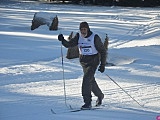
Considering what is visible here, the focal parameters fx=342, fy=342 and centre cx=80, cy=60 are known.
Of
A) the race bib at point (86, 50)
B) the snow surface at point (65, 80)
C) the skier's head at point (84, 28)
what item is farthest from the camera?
the snow surface at point (65, 80)

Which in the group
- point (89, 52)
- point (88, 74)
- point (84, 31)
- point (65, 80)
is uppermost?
point (84, 31)

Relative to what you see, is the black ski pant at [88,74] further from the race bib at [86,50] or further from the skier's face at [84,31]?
the skier's face at [84,31]

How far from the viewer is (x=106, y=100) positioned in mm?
6922

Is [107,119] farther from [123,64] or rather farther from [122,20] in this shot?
[122,20]

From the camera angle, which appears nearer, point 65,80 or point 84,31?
point 84,31

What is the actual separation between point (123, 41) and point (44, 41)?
3.52m

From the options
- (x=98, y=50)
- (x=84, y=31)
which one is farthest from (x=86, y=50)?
(x=84, y=31)

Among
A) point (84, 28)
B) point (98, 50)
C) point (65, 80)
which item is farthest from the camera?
point (65, 80)

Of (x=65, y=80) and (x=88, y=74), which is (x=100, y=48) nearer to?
(x=88, y=74)

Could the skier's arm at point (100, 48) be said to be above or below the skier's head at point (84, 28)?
below

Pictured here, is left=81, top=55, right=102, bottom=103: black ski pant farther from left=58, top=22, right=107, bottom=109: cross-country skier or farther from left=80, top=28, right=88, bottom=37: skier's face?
left=80, top=28, right=88, bottom=37: skier's face

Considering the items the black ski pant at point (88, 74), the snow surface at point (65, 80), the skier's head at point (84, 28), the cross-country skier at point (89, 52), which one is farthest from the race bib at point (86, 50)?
the snow surface at point (65, 80)

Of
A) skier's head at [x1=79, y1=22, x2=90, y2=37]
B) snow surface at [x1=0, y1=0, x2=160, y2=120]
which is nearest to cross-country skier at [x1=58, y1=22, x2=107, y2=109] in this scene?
skier's head at [x1=79, y1=22, x2=90, y2=37]

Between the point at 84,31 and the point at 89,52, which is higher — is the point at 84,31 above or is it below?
above
